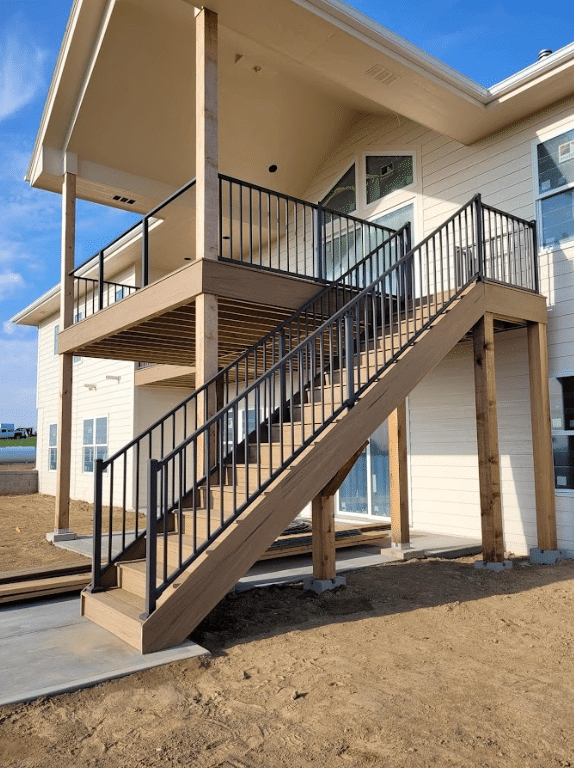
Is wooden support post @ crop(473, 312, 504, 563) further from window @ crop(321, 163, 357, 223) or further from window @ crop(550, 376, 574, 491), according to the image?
window @ crop(321, 163, 357, 223)

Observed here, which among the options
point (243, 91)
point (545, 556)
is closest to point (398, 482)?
point (545, 556)

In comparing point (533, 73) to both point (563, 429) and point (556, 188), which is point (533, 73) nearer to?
point (556, 188)

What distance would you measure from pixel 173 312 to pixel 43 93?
15.8ft

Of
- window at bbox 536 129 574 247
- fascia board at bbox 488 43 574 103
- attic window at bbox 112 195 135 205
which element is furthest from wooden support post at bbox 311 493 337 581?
attic window at bbox 112 195 135 205

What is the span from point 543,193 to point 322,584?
19.4 ft

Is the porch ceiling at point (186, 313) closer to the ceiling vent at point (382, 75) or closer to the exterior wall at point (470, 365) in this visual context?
the ceiling vent at point (382, 75)

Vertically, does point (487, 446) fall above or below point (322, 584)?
above

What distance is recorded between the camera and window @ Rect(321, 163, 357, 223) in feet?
37.1

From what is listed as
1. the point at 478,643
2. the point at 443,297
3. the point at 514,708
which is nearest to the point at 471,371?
the point at 443,297

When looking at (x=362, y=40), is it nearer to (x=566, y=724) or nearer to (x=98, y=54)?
(x=98, y=54)

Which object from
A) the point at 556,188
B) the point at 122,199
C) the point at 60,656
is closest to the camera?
the point at 60,656

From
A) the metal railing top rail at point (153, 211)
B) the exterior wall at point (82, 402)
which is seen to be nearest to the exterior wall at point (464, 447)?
the metal railing top rail at point (153, 211)

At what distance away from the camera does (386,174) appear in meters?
10.7

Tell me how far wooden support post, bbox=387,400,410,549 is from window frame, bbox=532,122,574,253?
2923mm
